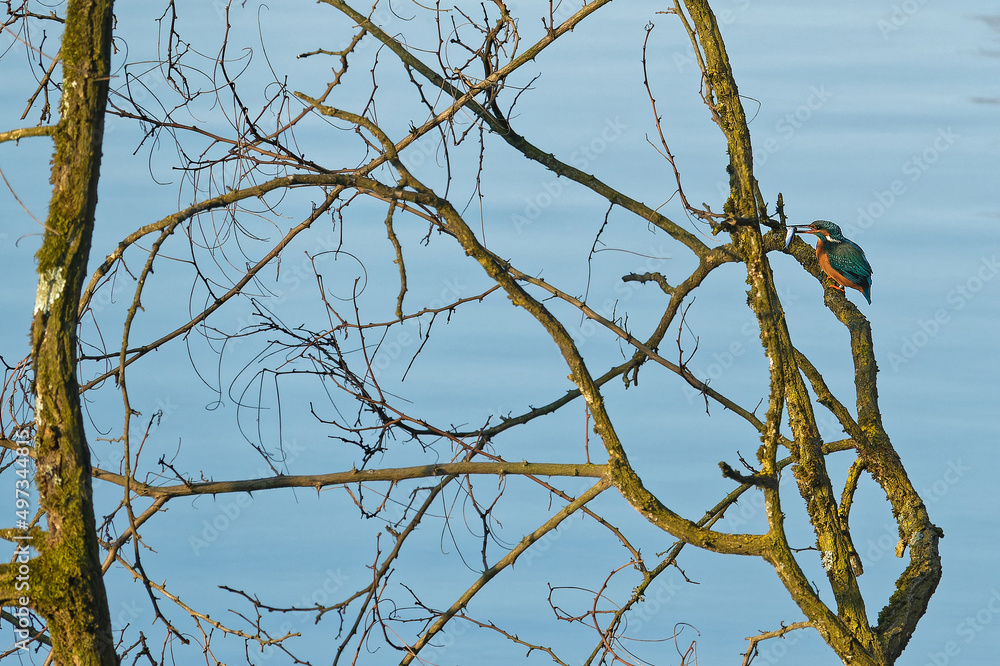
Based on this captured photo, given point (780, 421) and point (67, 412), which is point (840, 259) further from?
point (67, 412)

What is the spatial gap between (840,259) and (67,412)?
4354 millimetres

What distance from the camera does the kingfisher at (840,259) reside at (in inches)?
224

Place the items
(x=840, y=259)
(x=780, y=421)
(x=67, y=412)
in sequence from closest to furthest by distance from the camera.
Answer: (x=67, y=412), (x=780, y=421), (x=840, y=259)

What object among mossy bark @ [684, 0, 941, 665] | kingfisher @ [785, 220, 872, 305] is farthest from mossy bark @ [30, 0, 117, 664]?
kingfisher @ [785, 220, 872, 305]

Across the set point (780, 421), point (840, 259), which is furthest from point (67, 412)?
point (840, 259)

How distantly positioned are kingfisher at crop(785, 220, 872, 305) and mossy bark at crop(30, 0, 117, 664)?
3.87 metres

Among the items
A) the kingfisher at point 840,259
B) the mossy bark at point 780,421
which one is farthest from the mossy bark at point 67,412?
the kingfisher at point 840,259

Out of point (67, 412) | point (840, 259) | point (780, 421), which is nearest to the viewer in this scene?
point (67, 412)

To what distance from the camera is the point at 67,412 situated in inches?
125

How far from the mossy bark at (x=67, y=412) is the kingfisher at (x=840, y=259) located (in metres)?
3.87

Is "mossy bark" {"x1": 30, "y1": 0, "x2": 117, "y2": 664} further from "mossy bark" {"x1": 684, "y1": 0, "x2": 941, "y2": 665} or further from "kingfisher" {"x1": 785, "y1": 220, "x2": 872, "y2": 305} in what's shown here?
"kingfisher" {"x1": 785, "y1": 220, "x2": 872, "y2": 305}

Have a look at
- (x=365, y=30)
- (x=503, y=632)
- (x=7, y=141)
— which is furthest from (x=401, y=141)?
(x=503, y=632)

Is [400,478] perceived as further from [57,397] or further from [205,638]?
[57,397]

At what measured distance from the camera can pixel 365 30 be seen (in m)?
4.02
